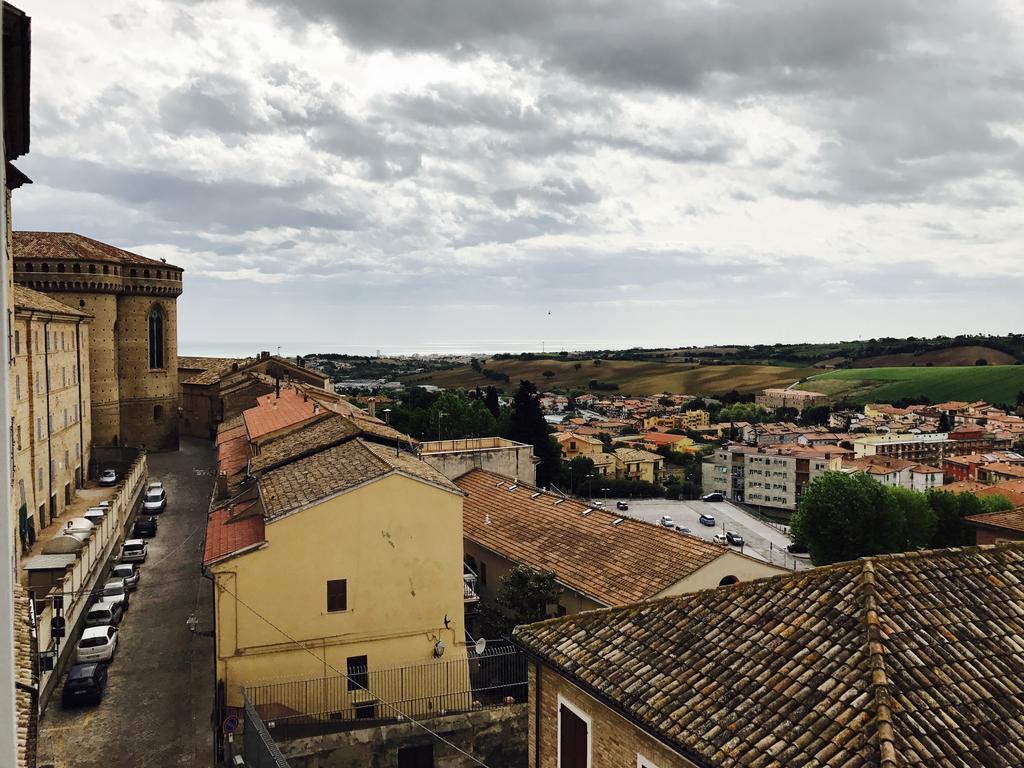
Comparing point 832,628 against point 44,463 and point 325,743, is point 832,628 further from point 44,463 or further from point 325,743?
point 44,463

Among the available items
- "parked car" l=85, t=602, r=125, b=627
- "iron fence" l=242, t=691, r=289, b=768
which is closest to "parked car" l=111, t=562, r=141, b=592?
"parked car" l=85, t=602, r=125, b=627

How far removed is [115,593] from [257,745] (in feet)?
42.5

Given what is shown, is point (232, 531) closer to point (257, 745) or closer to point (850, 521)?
point (257, 745)

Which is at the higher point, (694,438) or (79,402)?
(79,402)

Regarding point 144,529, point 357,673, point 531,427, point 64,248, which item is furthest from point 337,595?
point 531,427

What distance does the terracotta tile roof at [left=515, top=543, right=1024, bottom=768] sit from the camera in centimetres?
714

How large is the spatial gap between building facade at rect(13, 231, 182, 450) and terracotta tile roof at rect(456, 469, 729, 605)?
106 ft

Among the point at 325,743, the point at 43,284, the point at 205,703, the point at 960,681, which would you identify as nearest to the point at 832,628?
the point at 960,681

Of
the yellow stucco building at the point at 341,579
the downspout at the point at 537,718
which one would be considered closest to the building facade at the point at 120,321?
the yellow stucco building at the point at 341,579

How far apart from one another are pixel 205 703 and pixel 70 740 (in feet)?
Answer: 9.69

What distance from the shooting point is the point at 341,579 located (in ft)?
60.0

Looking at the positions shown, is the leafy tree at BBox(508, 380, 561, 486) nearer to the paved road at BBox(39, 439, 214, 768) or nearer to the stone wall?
the paved road at BBox(39, 439, 214, 768)

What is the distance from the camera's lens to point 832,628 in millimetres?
8609

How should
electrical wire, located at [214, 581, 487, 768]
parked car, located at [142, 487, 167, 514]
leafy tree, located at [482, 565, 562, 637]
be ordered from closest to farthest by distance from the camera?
electrical wire, located at [214, 581, 487, 768] → leafy tree, located at [482, 565, 562, 637] → parked car, located at [142, 487, 167, 514]
